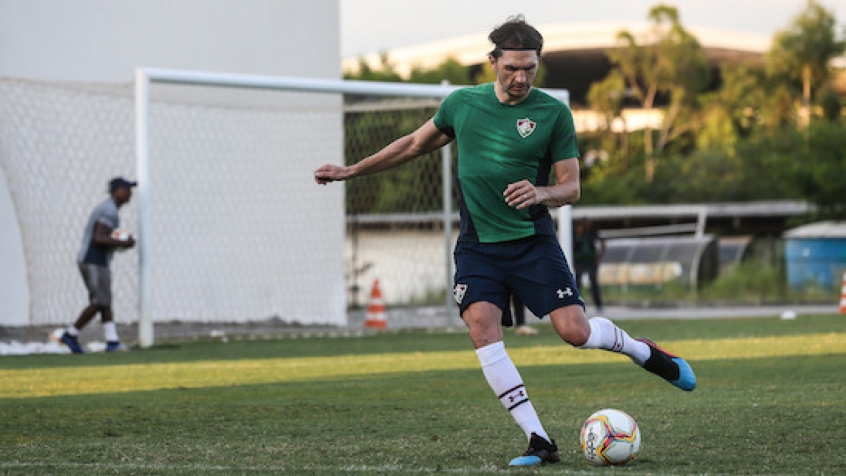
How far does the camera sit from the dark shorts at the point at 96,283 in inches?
635

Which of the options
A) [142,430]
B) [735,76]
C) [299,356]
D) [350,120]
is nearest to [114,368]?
[299,356]

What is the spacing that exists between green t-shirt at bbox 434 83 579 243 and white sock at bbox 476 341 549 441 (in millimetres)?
535

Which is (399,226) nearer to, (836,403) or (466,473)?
(836,403)

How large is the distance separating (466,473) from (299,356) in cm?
968

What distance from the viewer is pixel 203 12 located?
22156 mm

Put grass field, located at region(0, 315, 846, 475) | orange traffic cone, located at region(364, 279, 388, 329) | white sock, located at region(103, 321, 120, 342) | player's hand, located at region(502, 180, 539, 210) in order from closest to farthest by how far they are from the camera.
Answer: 1. player's hand, located at region(502, 180, 539, 210)
2. grass field, located at region(0, 315, 846, 475)
3. white sock, located at region(103, 321, 120, 342)
4. orange traffic cone, located at region(364, 279, 388, 329)

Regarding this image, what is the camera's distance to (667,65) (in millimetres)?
64375

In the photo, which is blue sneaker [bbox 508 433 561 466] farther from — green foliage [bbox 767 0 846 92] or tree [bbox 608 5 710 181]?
green foliage [bbox 767 0 846 92]

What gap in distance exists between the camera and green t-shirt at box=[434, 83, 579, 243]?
6633mm

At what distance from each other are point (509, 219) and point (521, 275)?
276 mm

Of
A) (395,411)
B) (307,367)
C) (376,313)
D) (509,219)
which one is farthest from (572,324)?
(376,313)

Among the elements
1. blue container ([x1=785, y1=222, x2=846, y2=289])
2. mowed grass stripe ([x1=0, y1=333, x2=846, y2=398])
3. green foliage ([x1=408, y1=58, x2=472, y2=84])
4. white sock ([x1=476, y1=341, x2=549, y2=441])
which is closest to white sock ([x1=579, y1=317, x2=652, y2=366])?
white sock ([x1=476, y1=341, x2=549, y2=441])

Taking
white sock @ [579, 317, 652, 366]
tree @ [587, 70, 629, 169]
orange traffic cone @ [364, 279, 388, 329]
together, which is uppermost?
tree @ [587, 70, 629, 169]

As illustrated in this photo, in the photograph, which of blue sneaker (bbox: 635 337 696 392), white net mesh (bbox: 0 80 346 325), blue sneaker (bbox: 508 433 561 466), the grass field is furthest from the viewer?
white net mesh (bbox: 0 80 346 325)
